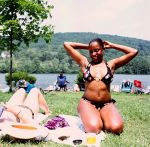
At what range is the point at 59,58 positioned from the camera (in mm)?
132750

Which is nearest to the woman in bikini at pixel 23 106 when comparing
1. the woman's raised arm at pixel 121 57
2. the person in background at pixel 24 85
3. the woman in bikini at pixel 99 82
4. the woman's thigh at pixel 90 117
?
the person in background at pixel 24 85

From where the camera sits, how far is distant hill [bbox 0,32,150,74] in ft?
334

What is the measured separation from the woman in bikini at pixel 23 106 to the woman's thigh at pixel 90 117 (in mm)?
983

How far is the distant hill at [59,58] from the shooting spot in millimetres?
101938

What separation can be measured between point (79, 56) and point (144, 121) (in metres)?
2.58

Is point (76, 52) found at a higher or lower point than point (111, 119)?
higher

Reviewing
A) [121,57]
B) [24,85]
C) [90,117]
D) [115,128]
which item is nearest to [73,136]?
[90,117]

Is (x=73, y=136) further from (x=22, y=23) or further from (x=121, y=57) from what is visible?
(x=22, y=23)

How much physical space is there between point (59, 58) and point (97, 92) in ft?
409

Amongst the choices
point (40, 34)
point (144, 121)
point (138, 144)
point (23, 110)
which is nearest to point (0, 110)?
point (23, 110)

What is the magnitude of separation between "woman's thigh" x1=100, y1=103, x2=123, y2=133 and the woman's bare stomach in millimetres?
192

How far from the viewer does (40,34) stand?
27188 millimetres

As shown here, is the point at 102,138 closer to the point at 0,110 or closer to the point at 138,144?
the point at 138,144

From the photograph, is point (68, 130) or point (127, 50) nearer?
point (68, 130)
